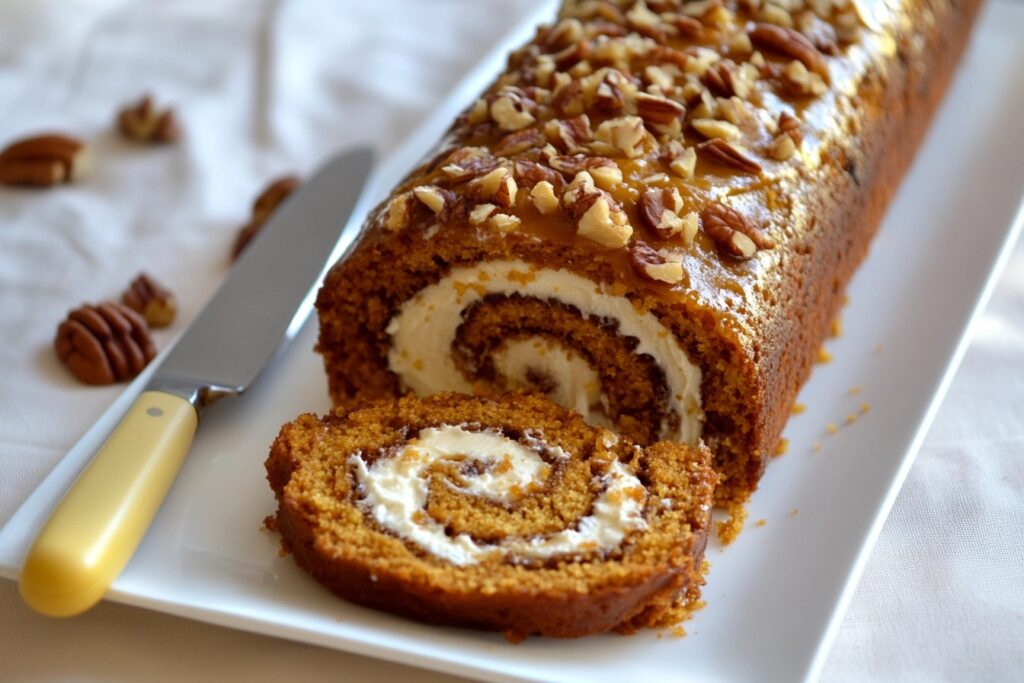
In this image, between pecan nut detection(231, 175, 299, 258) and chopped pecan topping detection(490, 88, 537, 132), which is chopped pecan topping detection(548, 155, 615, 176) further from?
pecan nut detection(231, 175, 299, 258)

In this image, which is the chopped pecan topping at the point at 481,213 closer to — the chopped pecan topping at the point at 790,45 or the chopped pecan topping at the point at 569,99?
the chopped pecan topping at the point at 569,99

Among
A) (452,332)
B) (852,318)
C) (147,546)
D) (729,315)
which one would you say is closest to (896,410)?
(852,318)

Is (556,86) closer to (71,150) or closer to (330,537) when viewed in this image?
(330,537)

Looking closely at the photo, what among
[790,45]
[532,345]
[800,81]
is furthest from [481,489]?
[790,45]

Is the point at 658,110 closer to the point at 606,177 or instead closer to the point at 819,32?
the point at 606,177

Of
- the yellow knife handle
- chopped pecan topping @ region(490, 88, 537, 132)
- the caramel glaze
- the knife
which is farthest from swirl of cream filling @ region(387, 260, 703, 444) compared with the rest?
the yellow knife handle
